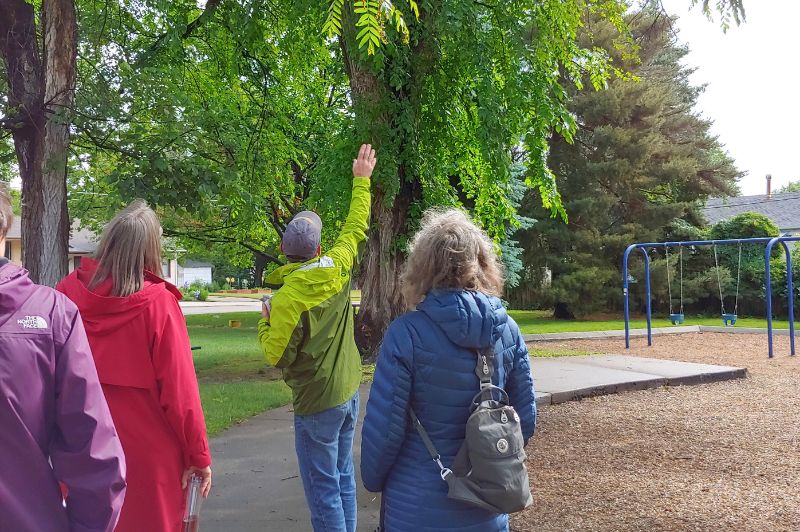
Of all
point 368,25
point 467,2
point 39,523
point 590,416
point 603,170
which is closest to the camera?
point 39,523

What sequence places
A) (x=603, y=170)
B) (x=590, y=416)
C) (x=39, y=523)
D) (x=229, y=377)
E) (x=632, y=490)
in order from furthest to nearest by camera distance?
1. (x=603, y=170)
2. (x=229, y=377)
3. (x=590, y=416)
4. (x=632, y=490)
5. (x=39, y=523)

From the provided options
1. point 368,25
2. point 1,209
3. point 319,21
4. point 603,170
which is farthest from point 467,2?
point 603,170

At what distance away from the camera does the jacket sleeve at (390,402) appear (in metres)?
2.51

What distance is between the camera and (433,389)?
253 centimetres

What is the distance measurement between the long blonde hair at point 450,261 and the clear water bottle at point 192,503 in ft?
3.80

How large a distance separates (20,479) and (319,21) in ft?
31.1

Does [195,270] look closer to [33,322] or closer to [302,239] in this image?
[302,239]

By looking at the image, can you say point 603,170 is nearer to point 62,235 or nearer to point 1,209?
point 62,235

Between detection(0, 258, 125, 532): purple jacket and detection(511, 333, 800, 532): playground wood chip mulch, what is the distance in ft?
10.8

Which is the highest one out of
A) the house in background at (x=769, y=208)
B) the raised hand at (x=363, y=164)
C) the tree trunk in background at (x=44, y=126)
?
the house in background at (x=769, y=208)

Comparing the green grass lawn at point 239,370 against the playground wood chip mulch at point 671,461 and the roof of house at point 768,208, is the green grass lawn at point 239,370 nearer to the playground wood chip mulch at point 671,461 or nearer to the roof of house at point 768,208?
the playground wood chip mulch at point 671,461

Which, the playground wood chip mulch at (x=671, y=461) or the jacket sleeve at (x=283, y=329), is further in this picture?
the playground wood chip mulch at (x=671, y=461)

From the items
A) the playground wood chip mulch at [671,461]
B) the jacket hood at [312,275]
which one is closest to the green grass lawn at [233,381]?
the playground wood chip mulch at [671,461]

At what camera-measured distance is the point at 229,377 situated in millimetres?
11820
